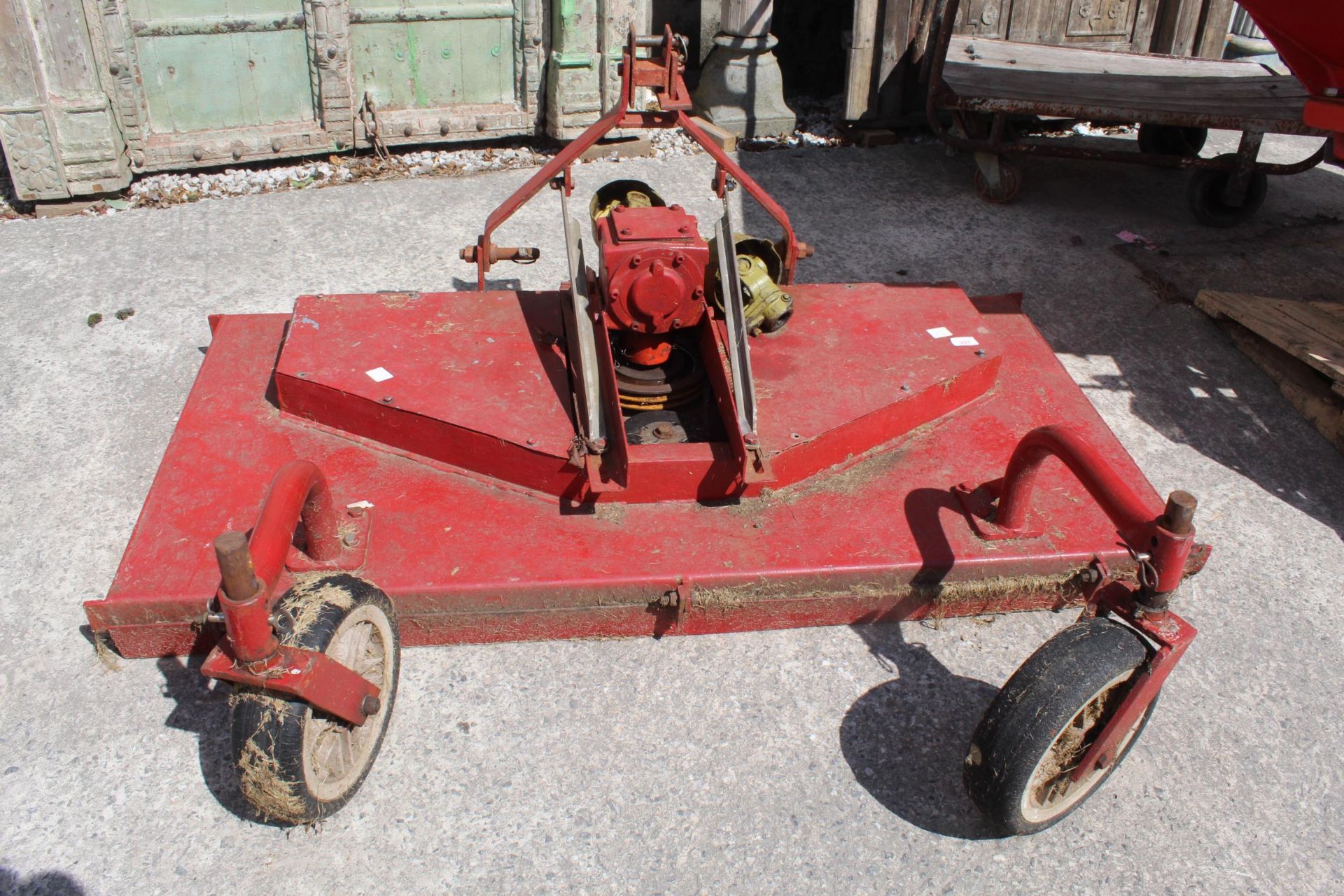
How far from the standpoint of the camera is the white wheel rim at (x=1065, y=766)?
267cm

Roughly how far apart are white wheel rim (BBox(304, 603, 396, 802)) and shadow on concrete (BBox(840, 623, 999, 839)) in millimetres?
1241

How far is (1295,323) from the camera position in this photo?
15.6ft

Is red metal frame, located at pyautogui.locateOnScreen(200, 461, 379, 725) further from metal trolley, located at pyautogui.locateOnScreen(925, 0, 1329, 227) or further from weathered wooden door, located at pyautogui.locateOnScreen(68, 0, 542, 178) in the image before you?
metal trolley, located at pyautogui.locateOnScreen(925, 0, 1329, 227)

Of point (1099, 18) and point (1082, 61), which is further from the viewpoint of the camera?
point (1099, 18)

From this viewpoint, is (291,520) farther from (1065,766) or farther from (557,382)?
(1065,766)

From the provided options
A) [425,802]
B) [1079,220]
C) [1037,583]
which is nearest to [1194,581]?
[1037,583]

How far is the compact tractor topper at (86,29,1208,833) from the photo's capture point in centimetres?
257

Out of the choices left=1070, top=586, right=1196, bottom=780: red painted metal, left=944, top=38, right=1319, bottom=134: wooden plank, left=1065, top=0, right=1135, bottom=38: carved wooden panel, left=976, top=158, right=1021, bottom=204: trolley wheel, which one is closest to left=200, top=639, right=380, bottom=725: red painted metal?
left=1070, top=586, right=1196, bottom=780: red painted metal

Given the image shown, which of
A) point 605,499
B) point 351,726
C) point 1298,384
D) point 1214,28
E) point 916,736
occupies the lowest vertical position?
point 916,736

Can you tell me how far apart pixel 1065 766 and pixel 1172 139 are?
540 cm

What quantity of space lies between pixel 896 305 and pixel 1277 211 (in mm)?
3687

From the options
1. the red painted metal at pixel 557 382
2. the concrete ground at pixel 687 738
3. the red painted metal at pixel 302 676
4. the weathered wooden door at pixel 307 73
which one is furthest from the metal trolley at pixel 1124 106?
the red painted metal at pixel 302 676

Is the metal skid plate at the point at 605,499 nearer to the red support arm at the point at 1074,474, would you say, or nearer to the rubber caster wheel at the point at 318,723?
the red support arm at the point at 1074,474

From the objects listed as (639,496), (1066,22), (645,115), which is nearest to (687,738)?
(639,496)
